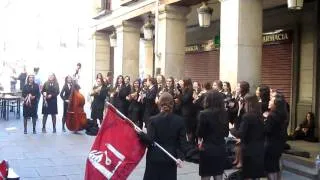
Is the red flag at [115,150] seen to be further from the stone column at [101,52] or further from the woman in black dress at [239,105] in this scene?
the stone column at [101,52]

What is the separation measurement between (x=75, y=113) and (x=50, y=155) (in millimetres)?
3578

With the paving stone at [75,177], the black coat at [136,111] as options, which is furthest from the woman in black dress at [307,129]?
the paving stone at [75,177]

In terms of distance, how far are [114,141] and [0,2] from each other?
115ft

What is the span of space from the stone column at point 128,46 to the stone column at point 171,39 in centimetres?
347

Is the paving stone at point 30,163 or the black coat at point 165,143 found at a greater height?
the black coat at point 165,143

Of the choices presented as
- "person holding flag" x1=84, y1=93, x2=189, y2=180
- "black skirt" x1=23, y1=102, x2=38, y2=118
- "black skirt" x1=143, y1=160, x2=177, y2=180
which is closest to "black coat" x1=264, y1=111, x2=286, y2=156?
"person holding flag" x1=84, y1=93, x2=189, y2=180

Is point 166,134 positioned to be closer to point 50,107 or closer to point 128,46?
point 50,107

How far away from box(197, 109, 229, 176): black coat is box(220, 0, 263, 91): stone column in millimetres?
4549

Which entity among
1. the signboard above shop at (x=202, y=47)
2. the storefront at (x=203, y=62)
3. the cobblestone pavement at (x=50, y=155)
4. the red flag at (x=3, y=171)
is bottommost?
the cobblestone pavement at (x=50, y=155)

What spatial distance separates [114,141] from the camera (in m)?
5.96

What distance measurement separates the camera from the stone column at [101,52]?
22.5 m

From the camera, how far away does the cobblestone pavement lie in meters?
8.59

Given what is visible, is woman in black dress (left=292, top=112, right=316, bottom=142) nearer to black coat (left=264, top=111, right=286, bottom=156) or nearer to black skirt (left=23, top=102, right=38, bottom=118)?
black coat (left=264, top=111, right=286, bottom=156)

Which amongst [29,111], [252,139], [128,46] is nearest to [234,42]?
[252,139]
